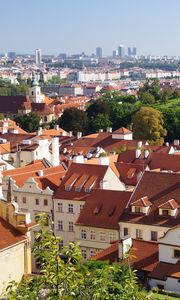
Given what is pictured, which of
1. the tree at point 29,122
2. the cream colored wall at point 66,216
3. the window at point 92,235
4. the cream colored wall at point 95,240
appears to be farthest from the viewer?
the tree at point 29,122

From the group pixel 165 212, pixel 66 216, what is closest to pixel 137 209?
pixel 165 212

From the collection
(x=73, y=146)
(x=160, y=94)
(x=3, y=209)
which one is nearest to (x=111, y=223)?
(x=3, y=209)

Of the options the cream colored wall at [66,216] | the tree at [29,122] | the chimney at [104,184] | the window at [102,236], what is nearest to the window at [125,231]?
the window at [102,236]

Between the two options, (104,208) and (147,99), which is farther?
(147,99)

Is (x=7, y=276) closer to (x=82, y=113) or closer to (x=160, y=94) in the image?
(x=82, y=113)

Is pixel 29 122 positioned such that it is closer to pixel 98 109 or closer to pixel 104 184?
pixel 98 109

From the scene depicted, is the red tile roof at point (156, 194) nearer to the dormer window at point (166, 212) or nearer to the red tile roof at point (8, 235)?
the dormer window at point (166, 212)
